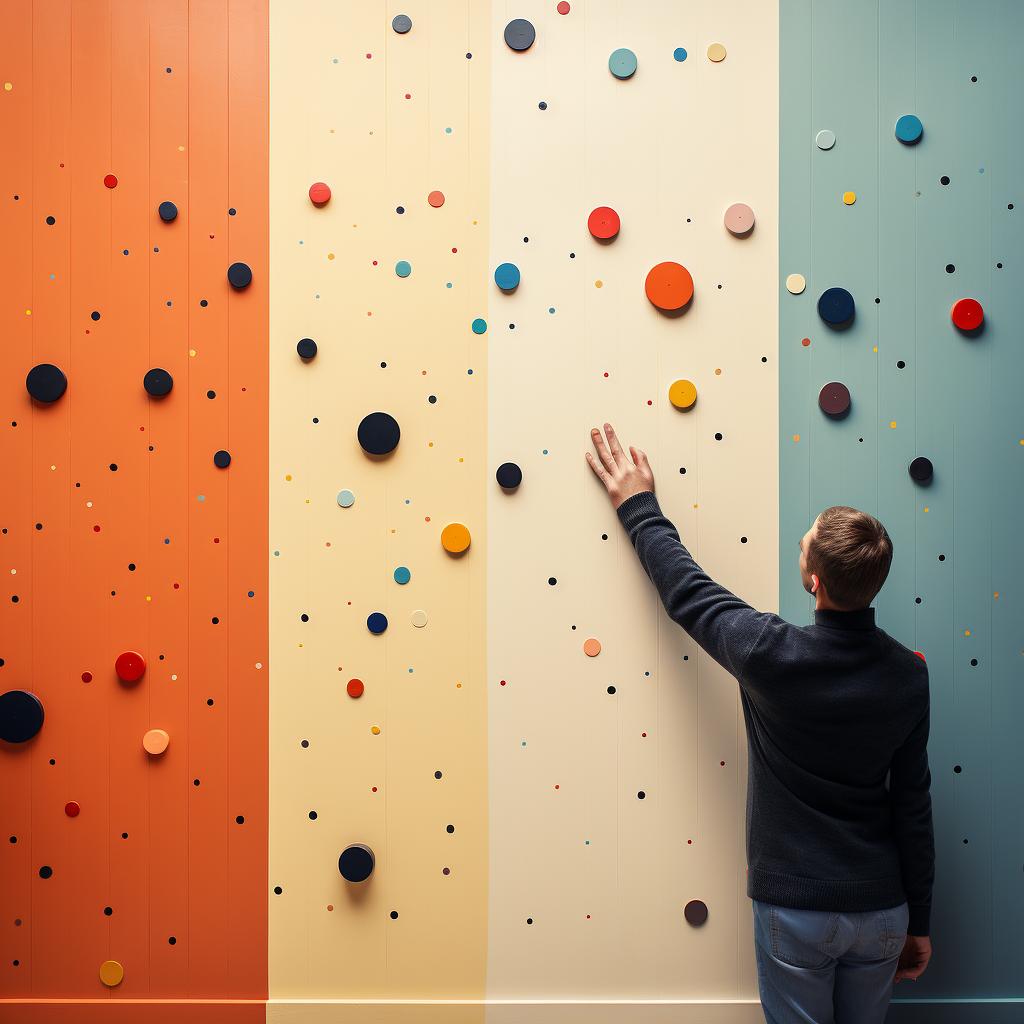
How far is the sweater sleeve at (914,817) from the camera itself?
1043 millimetres

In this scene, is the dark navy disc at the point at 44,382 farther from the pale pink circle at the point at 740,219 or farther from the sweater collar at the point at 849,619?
the sweater collar at the point at 849,619

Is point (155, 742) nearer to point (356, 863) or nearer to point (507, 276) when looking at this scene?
point (356, 863)

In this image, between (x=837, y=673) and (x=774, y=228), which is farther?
(x=774, y=228)

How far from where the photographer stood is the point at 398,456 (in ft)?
4.00

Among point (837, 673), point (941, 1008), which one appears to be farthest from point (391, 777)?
point (941, 1008)

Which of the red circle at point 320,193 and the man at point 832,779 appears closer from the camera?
the man at point 832,779

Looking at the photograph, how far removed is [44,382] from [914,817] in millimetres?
1521

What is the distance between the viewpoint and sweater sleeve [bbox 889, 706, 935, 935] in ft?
3.42

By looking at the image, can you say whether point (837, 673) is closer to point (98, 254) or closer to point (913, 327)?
→ point (913, 327)

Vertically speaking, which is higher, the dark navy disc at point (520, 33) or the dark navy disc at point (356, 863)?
the dark navy disc at point (520, 33)

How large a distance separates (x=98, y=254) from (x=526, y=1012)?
1.46 m

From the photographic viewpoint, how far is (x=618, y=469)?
119cm

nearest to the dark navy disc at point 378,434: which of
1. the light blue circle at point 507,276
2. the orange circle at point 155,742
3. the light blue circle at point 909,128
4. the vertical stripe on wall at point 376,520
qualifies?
the vertical stripe on wall at point 376,520

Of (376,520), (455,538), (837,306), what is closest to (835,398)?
(837,306)
